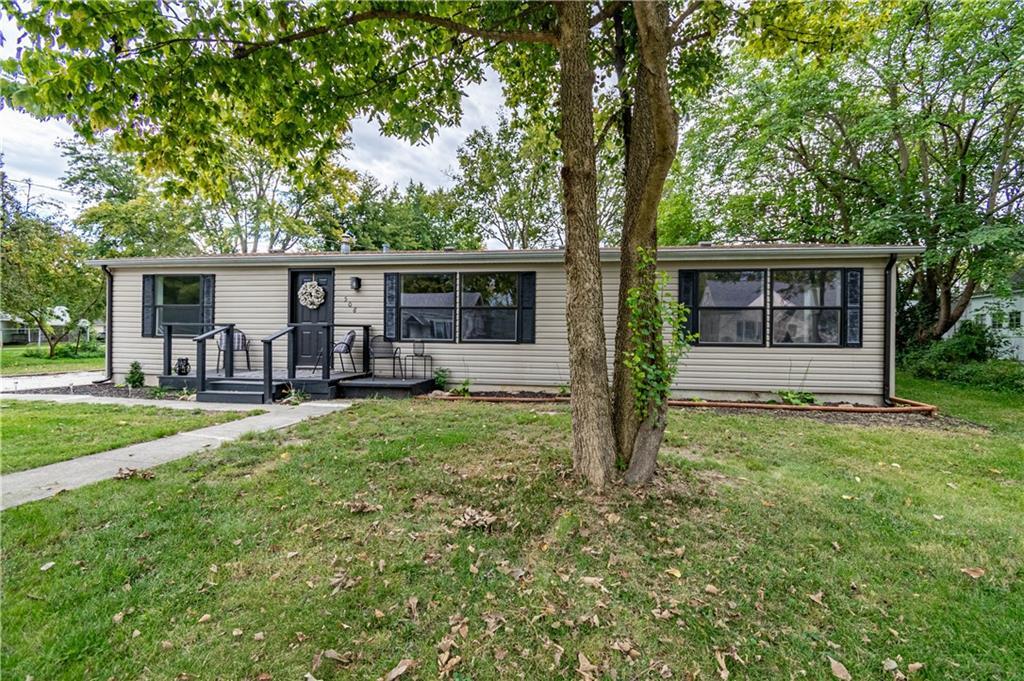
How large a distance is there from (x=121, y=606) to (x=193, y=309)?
846 cm

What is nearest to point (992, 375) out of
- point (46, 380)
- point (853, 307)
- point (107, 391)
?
point (853, 307)

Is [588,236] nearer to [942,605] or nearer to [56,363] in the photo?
[942,605]

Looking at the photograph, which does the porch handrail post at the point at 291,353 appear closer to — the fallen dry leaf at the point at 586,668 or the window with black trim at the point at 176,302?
the window with black trim at the point at 176,302

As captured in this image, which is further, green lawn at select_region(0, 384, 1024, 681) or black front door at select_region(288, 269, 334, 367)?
black front door at select_region(288, 269, 334, 367)

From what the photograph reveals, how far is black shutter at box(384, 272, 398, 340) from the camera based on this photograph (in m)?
8.40

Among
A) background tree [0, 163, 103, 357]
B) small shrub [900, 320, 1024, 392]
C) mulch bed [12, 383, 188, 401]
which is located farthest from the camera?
background tree [0, 163, 103, 357]

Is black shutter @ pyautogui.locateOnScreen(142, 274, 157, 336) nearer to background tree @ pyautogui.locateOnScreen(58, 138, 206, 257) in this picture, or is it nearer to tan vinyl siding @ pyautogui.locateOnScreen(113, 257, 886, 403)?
tan vinyl siding @ pyautogui.locateOnScreen(113, 257, 886, 403)

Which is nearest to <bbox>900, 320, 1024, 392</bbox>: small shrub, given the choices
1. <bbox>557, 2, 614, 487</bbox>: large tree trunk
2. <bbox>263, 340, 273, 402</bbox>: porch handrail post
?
<bbox>557, 2, 614, 487</bbox>: large tree trunk

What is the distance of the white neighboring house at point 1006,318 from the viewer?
420 inches

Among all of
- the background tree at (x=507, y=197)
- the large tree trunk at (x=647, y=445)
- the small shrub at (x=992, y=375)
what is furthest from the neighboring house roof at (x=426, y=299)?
the small shrub at (x=992, y=375)

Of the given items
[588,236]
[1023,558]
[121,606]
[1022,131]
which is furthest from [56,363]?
[1022,131]

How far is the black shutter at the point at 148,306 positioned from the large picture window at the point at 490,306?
648 centimetres

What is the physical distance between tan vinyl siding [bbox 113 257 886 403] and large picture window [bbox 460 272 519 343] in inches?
7.1

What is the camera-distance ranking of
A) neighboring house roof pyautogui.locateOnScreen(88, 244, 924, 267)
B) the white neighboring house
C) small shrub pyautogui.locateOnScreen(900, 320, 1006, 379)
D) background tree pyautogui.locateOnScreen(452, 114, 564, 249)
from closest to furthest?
neighboring house roof pyautogui.locateOnScreen(88, 244, 924, 267), small shrub pyautogui.locateOnScreen(900, 320, 1006, 379), the white neighboring house, background tree pyautogui.locateOnScreen(452, 114, 564, 249)
